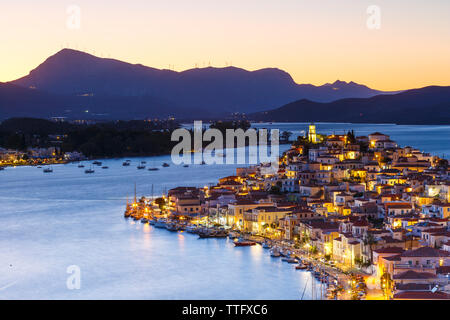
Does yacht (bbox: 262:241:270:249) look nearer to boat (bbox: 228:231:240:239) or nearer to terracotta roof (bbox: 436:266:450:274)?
boat (bbox: 228:231:240:239)

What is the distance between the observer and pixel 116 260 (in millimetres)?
7977

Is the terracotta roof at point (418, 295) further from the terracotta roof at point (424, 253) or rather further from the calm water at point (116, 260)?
the calm water at point (116, 260)

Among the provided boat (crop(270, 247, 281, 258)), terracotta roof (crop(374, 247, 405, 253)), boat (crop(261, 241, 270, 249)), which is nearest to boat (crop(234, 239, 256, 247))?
boat (crop(261, 241, 270, 249))

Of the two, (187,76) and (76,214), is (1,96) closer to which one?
(187,76)

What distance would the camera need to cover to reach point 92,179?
19.0 meters

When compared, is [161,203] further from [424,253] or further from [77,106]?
[77,106]

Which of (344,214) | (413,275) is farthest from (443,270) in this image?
(344,214)

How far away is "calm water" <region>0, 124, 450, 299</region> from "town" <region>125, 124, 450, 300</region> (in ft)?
1.21

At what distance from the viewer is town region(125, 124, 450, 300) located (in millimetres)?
5539

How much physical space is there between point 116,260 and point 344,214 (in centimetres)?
339

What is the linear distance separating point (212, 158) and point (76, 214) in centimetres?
1531

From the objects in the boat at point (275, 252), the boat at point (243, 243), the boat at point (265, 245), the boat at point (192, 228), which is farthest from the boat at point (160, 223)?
the boat at point (275, 252)
